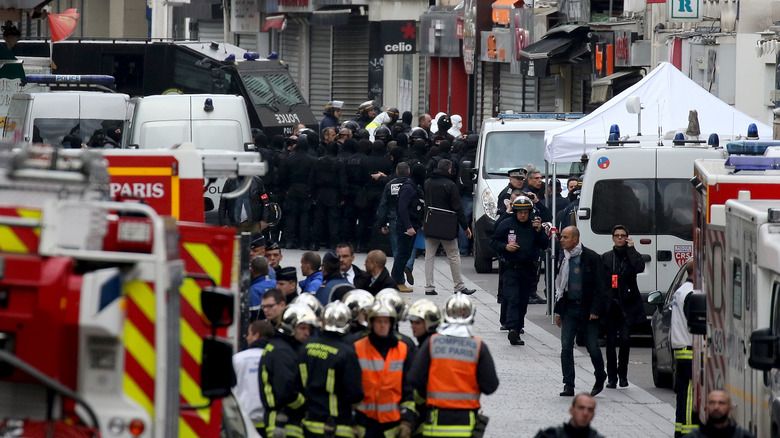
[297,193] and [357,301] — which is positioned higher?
[357,301]

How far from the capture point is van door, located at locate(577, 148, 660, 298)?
16.6m

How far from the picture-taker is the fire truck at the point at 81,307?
17.1ft

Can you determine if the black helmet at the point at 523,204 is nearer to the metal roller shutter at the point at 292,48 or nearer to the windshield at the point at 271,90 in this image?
the windshield at the point at 271,90

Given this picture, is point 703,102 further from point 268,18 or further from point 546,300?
point 268,18

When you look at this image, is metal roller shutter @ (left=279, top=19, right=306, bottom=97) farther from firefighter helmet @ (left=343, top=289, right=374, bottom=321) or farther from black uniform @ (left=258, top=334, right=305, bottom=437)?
black uniform @ (left=258, top=334, right=305, bottom=437)

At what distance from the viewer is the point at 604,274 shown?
13773 millimetres

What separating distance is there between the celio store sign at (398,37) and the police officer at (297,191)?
596 inches

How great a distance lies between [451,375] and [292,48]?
38.6 metres

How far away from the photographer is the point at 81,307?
5238mm

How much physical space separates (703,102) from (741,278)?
1103 centimetres

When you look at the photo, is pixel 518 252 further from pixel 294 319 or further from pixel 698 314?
pixel 294 319

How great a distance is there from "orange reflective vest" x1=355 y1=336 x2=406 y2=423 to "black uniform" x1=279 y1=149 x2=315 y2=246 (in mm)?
13210

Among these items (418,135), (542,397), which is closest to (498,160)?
(418,135)

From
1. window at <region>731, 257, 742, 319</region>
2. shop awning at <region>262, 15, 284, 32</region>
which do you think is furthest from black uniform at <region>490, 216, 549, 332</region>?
shop awning at <region>262, 15, 284, 32</region>
